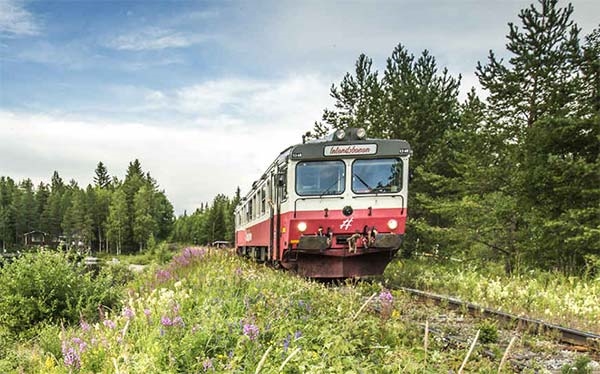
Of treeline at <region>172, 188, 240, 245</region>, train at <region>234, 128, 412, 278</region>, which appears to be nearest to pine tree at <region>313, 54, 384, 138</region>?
train at <region>234, 128, 412, 278</region>

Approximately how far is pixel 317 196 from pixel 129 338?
22.4 ft

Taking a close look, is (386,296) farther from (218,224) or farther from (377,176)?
(218,224)

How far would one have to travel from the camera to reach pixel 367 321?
15.9ft

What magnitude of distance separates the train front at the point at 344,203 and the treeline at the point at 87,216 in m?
78.0

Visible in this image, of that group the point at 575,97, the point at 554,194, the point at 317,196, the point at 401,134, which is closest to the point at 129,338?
the point at 317,196

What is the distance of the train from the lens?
11031 mm

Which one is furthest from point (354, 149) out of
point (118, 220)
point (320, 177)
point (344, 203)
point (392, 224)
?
point (118, 220)

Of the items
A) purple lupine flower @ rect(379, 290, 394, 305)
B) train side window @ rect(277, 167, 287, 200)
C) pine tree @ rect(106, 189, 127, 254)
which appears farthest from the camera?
pine tree @ rect(106, 189, 127, 254)

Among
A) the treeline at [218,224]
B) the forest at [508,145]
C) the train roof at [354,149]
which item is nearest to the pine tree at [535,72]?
the forest at [508,145]

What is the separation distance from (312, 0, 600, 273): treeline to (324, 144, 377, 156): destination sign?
5046 mm

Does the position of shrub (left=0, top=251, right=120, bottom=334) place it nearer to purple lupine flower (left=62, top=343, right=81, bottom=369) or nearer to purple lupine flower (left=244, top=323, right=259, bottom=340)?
purple lupine flower (left=62, top=343, right=81, bottom=369)

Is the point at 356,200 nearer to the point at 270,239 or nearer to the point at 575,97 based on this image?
the point at 270,239

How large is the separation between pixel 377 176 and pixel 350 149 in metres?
0.89

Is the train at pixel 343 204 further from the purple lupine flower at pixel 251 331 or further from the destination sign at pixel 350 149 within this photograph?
the purple lupine flower at pixel 251 331
